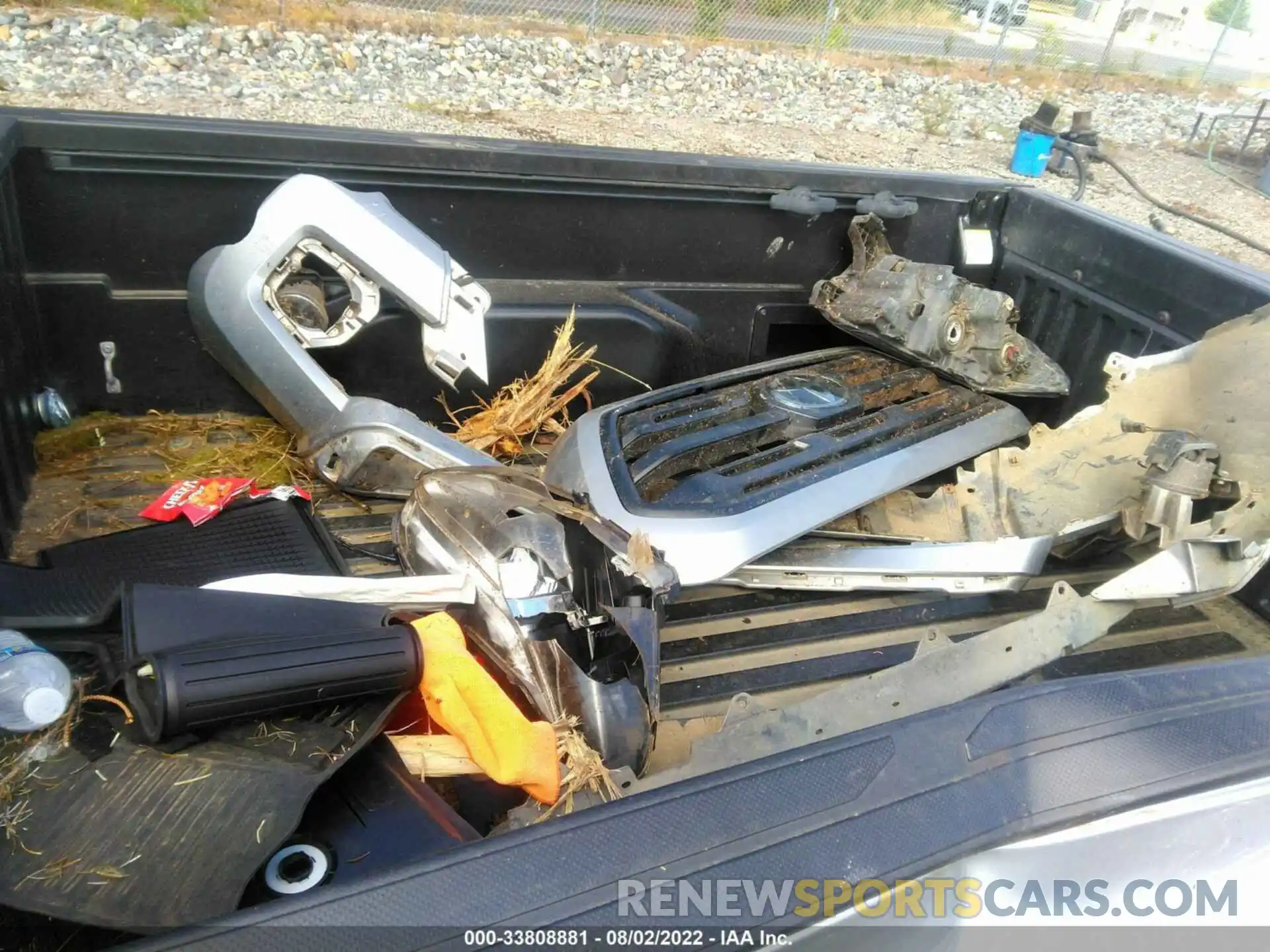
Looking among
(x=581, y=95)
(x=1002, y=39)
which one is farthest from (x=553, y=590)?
(x=1002, y=39)

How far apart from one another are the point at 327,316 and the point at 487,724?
123cm

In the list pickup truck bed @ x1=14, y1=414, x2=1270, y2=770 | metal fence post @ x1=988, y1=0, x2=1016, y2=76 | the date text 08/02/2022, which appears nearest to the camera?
the date text 08/02/2022

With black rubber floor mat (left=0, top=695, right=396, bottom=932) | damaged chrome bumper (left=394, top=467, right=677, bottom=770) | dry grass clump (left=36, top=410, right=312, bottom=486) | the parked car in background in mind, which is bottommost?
dry grass clump (left=36, top=410, right=312, bottom=486)

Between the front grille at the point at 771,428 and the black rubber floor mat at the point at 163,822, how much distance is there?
921 millimetres

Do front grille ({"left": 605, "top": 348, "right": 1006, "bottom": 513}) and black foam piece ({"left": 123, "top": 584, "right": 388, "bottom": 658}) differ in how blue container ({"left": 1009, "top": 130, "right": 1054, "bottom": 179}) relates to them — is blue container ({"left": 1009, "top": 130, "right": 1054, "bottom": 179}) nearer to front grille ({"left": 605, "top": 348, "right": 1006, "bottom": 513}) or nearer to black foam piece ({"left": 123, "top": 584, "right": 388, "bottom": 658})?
front grille ({"left": 605, "top": 348, "right": 1006, "bottom": 513})

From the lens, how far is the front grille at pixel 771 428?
2.00 meters

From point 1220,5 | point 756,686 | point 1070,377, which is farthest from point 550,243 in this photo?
point 1220,5

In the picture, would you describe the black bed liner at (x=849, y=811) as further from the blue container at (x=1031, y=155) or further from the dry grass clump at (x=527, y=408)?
the blue container at (x=1031, y=155)

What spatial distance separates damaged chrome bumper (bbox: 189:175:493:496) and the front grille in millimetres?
403

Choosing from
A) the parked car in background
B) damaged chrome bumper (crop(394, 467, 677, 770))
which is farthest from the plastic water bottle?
the parked car in background

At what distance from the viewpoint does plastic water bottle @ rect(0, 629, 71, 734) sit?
43.7 inches

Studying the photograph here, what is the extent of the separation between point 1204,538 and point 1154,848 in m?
0.86

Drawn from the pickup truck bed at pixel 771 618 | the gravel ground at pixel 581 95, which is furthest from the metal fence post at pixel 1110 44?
the pickup truck bed at pixel 771 618

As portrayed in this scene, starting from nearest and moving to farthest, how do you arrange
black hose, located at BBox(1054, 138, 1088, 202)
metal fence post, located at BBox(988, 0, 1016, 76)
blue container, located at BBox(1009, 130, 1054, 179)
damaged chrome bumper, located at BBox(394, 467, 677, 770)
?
1. damaged chrome bumper, located at BBox(394, 467, 677, 770)
2. black hose, located at BBox(1054, 138, 1088, 202)
3. blue container, located at BBox(1009, 130, 1054, 179)
4. metal fence post, located at BBox(988, 0, 1016, 76)
